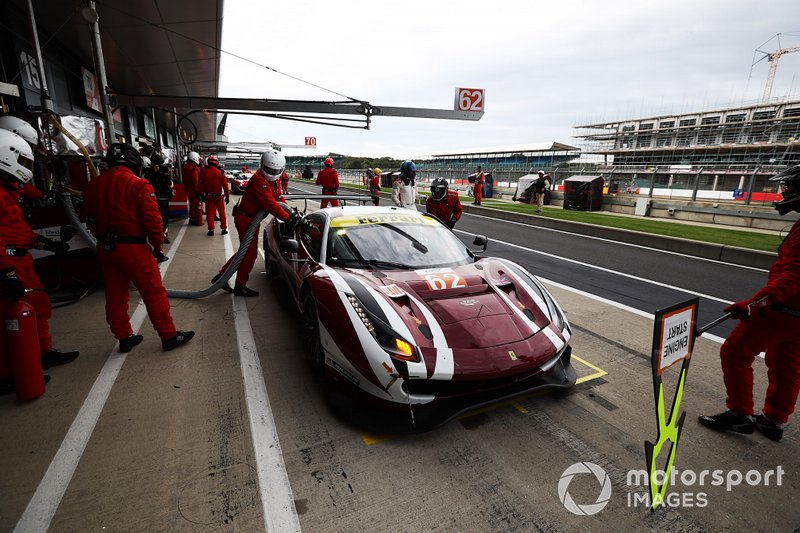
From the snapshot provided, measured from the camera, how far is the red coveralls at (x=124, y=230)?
329 cm

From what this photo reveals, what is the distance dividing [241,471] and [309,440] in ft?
1.36

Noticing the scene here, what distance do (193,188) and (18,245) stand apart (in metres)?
8.81

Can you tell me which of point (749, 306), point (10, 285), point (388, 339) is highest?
point (749, 306)

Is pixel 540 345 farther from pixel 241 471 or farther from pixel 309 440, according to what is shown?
pixel 241 471

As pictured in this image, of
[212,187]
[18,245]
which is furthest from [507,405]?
[212,187]

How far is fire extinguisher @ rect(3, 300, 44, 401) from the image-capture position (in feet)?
8.95

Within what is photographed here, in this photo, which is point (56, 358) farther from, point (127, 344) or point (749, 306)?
point (749, 306)

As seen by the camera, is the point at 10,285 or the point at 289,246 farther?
the point at 289,246

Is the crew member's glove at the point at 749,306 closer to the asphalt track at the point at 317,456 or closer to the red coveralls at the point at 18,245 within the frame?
the asphalt track at the point at 317,456

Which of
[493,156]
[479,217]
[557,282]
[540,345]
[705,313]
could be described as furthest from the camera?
[493,156]

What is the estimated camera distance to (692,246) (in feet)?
27.4

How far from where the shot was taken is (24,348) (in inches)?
108

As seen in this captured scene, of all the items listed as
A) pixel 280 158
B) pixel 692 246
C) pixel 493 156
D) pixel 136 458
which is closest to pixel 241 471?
pixel 136 458

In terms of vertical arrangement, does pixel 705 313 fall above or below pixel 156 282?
below
